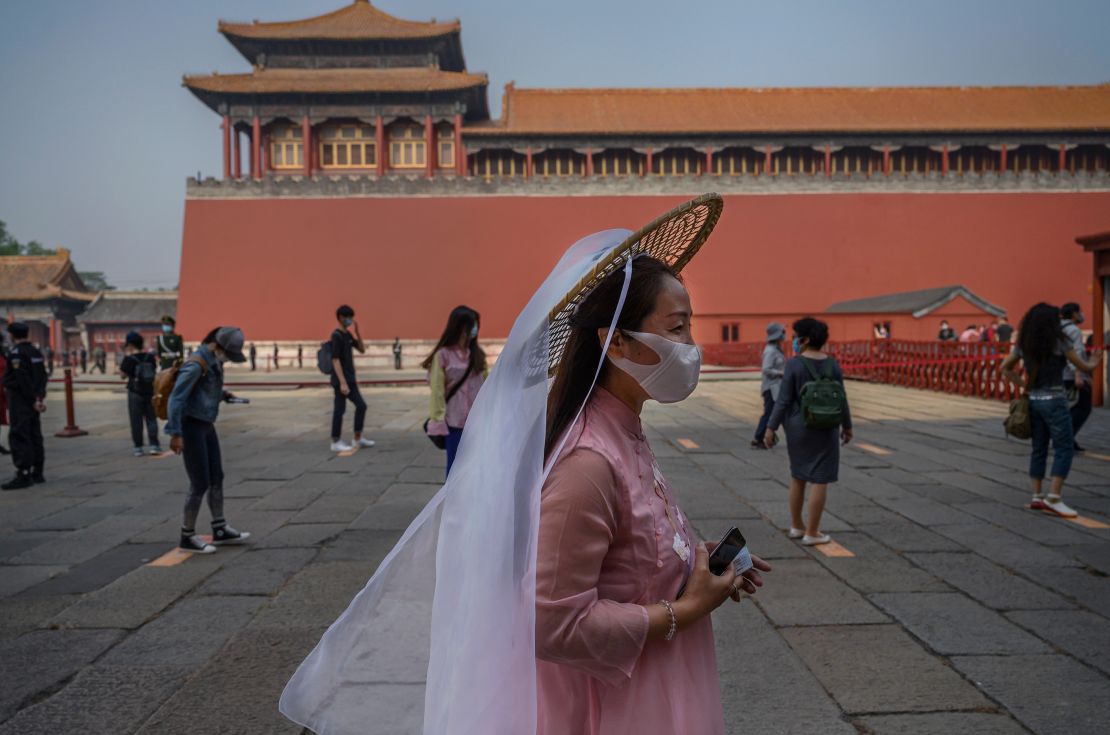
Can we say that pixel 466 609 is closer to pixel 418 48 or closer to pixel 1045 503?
pixel 1045 503

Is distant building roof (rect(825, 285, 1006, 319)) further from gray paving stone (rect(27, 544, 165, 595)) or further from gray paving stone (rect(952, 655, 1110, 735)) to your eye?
gray paving stone (rect(27, 544, 165, 595))

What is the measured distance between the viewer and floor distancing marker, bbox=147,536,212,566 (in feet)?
13.7

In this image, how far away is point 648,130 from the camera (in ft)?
82.0

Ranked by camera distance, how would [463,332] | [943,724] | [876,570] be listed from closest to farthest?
[943,724] < [876,570] < [463,332]

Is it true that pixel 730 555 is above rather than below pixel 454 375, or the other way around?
below

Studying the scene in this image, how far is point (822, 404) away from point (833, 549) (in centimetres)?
79

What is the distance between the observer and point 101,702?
260 cm

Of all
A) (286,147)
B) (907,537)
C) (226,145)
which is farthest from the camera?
Answer: (286,147)

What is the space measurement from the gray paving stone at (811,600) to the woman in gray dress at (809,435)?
16.7 inches

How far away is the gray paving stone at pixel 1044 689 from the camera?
94.0 inches

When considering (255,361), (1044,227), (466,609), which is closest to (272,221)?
(255,361)

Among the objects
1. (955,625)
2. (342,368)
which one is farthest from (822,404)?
(342,368)

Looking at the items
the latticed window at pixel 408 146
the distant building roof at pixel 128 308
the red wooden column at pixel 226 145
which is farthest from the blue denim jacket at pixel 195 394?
the distant building roof at pixel 128 308

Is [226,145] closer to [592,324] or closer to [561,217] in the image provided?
[561,217]
